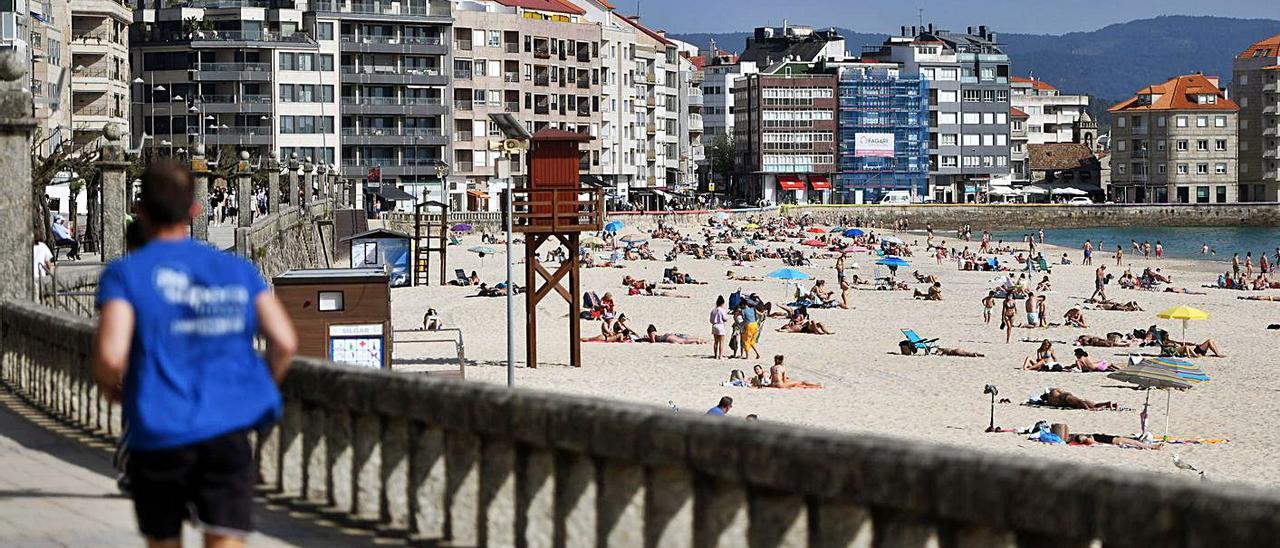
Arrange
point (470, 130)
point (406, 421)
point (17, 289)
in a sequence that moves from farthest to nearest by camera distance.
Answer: point (470, 130) → point (17, 289) → point (406, 421)

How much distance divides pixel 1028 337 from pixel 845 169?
431 ft

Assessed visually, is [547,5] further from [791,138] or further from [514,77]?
[791,138]

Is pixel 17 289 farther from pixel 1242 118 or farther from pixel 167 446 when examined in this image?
pixel 1242 118

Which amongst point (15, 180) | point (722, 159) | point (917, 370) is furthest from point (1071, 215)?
point (15, 180)

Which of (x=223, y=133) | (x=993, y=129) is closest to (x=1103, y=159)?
(x=993, y=129)

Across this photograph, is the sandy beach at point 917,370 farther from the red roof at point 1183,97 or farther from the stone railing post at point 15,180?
the red roof at point 1183,97

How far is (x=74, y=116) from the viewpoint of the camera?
7969cm

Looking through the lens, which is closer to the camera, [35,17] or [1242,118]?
[35,17]

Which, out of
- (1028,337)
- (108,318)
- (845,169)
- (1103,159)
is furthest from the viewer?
(1103,159)

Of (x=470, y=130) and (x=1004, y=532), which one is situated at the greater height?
(x=470, y=130)

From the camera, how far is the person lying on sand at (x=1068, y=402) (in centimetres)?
2969

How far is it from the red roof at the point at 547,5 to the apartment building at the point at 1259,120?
66650 millimetres

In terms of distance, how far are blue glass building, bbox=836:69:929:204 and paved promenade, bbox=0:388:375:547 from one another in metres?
166

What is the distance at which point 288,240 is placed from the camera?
47.9 m
